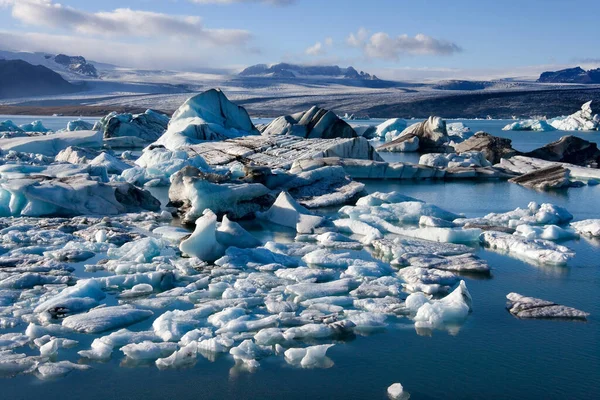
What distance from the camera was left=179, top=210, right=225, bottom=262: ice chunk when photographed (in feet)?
18.3

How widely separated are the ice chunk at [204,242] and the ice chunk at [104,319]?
150cm

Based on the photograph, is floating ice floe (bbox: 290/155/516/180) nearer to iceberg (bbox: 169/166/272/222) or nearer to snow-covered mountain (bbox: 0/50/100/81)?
iceberg (bbox: 169/166/272/222)

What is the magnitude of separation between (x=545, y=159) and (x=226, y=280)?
41.1ft

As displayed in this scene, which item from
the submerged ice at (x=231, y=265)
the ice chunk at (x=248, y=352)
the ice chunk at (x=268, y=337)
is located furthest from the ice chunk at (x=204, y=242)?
the ice chunk at (x=248, y=352)

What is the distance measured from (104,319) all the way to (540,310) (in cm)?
291

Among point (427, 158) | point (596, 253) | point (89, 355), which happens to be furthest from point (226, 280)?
point (427, 158)

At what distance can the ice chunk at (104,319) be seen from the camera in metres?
3.87

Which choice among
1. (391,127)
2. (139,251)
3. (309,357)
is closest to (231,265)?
(139,251)

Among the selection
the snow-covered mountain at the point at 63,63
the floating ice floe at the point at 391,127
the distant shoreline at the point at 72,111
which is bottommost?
the distant shoreline at the point at 72,111

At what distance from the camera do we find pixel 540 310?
423cm

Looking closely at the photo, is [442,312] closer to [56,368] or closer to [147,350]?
[147,350]

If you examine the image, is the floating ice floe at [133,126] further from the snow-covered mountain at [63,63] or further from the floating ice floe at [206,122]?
the snow-covered mountain at [63,63]

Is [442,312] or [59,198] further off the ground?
[442,312]

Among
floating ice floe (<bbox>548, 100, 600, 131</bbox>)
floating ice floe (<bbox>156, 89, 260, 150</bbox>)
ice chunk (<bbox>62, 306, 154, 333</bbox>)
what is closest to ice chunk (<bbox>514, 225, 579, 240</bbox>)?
ice chunk (<bbox>62, 306, 154, 333</bbox>)
